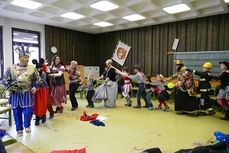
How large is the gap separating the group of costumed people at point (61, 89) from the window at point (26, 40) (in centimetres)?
300

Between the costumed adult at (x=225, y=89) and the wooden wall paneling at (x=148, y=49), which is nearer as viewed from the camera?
the costumed adult at (x=225, y=89)

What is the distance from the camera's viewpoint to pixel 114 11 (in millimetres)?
A: 5906

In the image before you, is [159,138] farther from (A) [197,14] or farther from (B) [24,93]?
(A) [197,14]

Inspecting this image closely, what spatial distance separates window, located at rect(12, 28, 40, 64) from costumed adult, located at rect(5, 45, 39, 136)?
153 inches

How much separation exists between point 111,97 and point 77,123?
5.73 feet

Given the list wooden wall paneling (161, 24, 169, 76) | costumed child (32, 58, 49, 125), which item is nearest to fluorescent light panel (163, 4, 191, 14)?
wooden wall paneling (161, 24, 169, 76)

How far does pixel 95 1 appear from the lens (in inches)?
195

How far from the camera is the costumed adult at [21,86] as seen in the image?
9.88ft

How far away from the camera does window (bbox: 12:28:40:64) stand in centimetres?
673

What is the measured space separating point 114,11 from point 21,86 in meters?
4.04

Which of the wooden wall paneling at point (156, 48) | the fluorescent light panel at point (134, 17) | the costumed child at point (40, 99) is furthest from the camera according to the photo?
the wooden wall paneling at point (156, 48)

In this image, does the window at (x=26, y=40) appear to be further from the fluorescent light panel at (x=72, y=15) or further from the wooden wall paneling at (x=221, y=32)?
the wooden wall paneling at (x=221, y=32)

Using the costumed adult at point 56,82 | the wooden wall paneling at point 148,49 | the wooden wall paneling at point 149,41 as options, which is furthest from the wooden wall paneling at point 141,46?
the costumed adult at point 56,82

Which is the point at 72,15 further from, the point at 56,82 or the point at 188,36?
the point at 188,36
